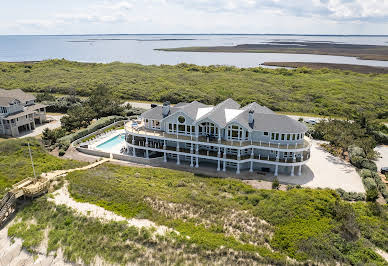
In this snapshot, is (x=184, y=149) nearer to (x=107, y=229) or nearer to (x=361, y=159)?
(x=107, y=229)

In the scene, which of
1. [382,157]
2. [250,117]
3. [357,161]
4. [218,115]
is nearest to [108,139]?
[218,115]

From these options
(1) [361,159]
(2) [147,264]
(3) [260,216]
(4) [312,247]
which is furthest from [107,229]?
(1) [361,159]

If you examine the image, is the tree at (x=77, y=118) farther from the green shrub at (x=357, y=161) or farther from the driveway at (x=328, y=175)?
the green shrub at (x=357, y=161)

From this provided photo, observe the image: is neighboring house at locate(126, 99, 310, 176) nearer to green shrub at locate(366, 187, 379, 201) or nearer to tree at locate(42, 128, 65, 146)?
green shrub at locate(366, 187, 379, 201)

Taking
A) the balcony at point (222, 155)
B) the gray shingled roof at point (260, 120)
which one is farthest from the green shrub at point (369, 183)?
the gray shingled roof at point (260, 120)

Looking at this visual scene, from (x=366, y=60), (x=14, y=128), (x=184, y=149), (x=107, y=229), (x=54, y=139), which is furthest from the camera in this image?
(x=366, y=60)

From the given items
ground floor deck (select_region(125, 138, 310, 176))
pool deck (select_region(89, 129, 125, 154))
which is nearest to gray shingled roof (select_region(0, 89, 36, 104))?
pool deck (select_region(89, 129, 125, 154))

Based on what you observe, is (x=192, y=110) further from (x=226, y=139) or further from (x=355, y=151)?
(x=355, y=151)
